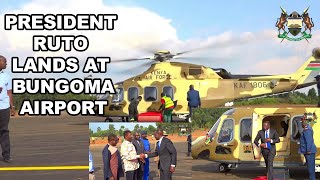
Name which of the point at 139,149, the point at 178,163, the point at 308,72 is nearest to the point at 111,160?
the point at 139,149

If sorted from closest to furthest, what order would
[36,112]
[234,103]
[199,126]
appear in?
[199,126] < [36,112] < [234,103]

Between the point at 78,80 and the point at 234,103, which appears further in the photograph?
the point at 234,103

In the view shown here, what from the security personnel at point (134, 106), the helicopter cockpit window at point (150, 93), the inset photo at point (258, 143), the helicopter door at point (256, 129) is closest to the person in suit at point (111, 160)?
the inset photo at point (258, 143)

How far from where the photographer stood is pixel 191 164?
1402 centimetres

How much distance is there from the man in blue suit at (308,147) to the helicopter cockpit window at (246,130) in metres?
1.46

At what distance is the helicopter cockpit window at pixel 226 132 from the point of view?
1421 centimetres

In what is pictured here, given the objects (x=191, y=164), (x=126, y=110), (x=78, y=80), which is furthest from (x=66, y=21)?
(x=126, y=110)

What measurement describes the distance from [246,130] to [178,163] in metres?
2.52

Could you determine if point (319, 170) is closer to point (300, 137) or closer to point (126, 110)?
point (300, 137)

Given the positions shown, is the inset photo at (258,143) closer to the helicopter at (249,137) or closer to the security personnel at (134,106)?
the helicopter at (249,137)

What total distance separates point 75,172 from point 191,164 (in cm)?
421

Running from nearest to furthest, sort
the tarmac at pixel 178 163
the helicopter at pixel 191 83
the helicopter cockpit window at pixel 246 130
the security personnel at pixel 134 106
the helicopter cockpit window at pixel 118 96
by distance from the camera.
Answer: the tarmac at pixel 178 163
the helicopter cockpit window at pixel 246 130
the security personnel at pixel 134 106
the helicopter at pixel 191 83
the helicopter cockpit window at pixel 118 96

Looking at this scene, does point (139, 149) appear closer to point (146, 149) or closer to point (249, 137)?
point (146, 149)

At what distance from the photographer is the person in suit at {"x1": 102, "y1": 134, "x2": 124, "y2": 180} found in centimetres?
991
